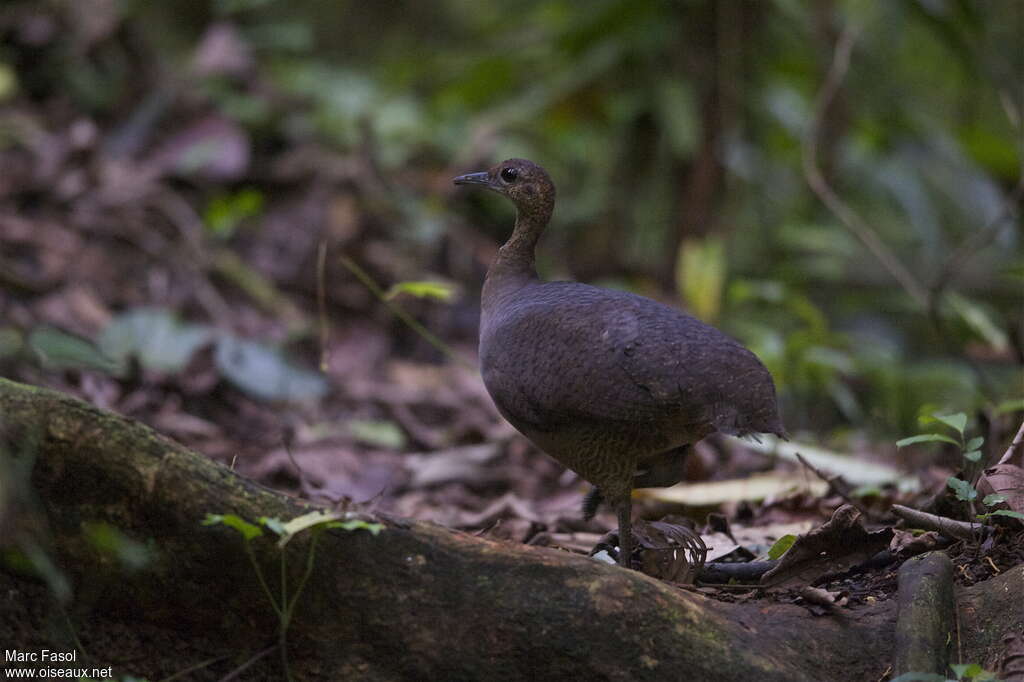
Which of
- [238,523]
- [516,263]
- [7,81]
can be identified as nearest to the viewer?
[238,523]

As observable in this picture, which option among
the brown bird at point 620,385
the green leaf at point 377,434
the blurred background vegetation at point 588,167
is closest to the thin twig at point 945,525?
the brown bird at point 620,385

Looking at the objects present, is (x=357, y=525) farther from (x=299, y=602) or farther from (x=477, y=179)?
(x=477, y=179)

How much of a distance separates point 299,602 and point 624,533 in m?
1.20

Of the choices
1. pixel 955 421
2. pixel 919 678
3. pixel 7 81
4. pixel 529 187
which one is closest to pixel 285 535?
pixel 919 678

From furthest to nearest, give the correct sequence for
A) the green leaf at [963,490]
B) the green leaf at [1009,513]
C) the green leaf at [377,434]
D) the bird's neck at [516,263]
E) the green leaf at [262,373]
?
1. the green leaf at [262,373]
2. the green leaf at [377,434]
3. the bird's neck at [516,263]
4. the green leaf at [963,490]
5. the green leaf at [1009,513]

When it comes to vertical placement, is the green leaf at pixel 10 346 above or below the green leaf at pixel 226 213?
above

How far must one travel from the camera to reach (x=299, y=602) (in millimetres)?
Answer: 2828

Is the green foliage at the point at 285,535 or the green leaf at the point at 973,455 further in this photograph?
the green leaf at the point at 973,455

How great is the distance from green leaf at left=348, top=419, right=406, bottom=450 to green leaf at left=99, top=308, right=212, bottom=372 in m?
1.11

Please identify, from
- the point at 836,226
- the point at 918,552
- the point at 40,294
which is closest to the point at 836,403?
the point at 836,226

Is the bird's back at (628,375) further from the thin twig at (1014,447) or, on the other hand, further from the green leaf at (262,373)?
the green leaf at (262,373)

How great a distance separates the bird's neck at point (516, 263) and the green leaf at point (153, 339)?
113 inches

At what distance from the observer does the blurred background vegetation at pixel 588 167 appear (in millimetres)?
8094

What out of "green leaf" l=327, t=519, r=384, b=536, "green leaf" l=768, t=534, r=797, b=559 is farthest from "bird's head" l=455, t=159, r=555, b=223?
"green leaf" l=327, t=519, r=384, b=536
